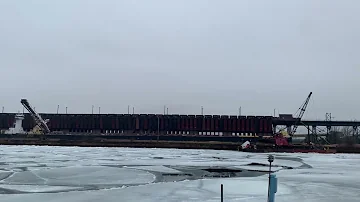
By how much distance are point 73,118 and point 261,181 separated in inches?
3119

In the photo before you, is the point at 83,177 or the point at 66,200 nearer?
the point at 66,200

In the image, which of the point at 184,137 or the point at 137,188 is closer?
the point at 137,188

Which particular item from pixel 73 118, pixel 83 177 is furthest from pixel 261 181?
pixel 73 118

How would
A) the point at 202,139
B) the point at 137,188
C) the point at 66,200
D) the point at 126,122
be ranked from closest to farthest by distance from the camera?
the point at 66,200
the point at 137,188
the point at 202,139
the point at 126,122

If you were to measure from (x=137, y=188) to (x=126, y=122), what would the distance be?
248 ft

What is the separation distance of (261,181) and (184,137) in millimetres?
67781

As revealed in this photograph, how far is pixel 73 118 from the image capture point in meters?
92.0

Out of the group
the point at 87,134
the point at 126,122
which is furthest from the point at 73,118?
the point at 126,122

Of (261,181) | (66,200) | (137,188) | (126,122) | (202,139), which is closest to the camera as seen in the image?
(66,200)

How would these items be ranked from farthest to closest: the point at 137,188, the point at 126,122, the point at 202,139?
the point at 126,122 < the point at 202,139 < the point at 137,188

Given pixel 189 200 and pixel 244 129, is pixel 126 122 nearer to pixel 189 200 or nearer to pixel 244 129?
pixel 244 129

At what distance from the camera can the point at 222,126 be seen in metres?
86.9

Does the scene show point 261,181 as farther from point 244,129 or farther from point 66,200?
point 244,129

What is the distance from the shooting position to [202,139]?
84.2 metres
